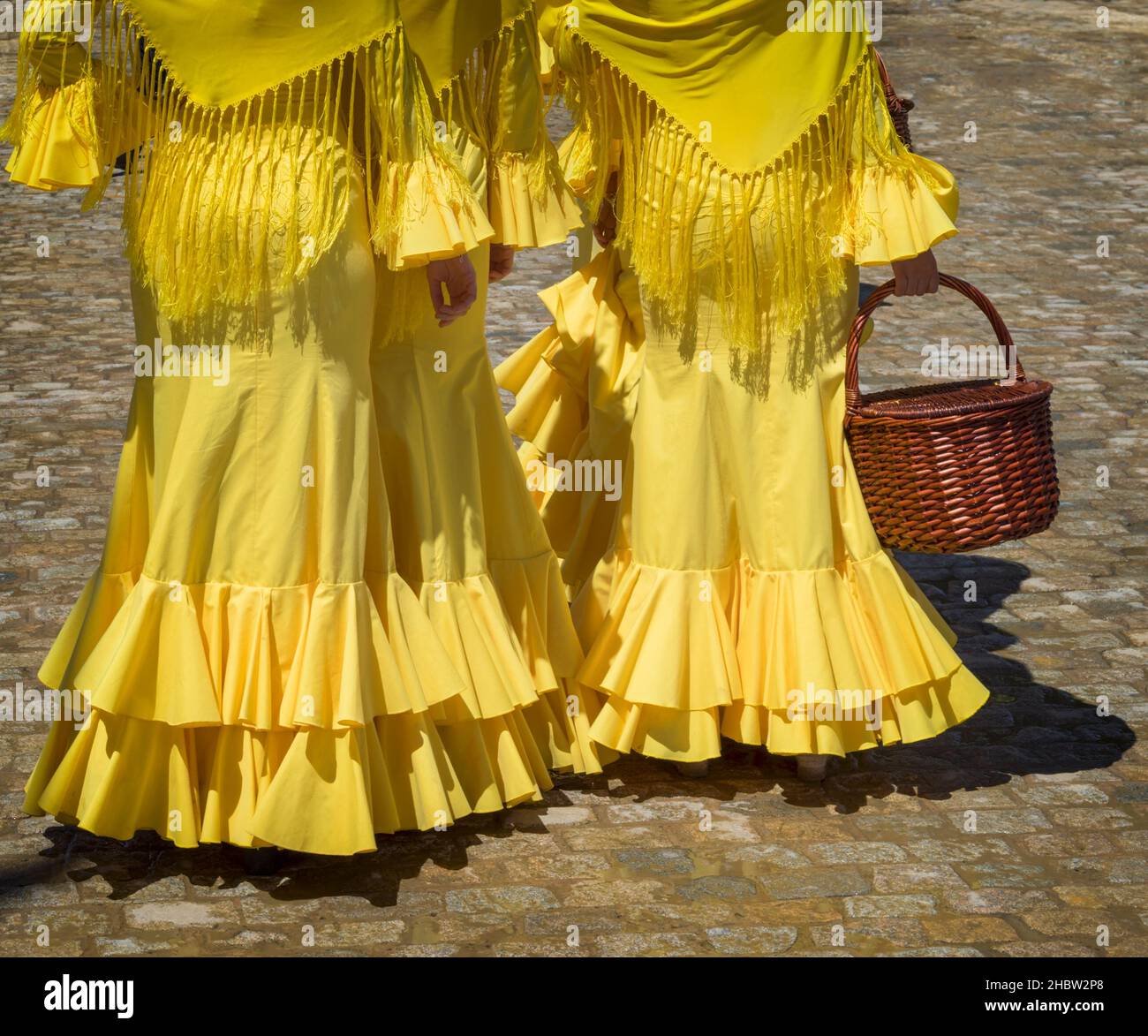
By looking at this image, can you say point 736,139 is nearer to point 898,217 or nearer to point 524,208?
point 898,217

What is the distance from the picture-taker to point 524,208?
13.2 feet

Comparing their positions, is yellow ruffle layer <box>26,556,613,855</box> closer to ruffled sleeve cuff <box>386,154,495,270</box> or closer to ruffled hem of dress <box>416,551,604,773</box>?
ruffled hem of dress <box>416,551,604,773</box>

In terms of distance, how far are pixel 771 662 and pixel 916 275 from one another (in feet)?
3.32

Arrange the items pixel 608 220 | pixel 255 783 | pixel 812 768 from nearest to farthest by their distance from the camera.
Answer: pixel 255 783 → pixel 812 768 → pixel 608 220

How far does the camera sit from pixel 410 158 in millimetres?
3699

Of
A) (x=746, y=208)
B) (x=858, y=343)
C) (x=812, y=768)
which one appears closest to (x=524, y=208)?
(x=746, y=208)

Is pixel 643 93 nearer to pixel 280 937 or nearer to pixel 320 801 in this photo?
pixel 320 801

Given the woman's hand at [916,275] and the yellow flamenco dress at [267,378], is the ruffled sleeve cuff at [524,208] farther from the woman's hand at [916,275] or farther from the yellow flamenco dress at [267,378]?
the woman's hand at [916,275]

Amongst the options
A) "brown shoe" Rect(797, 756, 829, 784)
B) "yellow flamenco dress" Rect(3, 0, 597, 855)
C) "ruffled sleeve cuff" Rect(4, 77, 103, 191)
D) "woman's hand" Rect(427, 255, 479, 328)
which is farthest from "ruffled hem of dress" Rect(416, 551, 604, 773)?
"ruffled sleeve cuff" Rect(4, 77, 103, 191)

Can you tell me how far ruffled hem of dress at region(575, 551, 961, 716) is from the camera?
4.25 m

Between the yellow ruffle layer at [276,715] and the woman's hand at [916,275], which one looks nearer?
the yellow ruffle layer at [276,715]

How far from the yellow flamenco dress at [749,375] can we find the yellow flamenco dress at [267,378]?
1.47ft

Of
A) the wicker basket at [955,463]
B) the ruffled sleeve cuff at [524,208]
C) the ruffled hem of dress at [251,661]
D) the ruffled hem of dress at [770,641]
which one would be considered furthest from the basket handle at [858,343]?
the ruffled hem of dress at [251,661]

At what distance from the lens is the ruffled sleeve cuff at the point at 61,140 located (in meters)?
3.68
